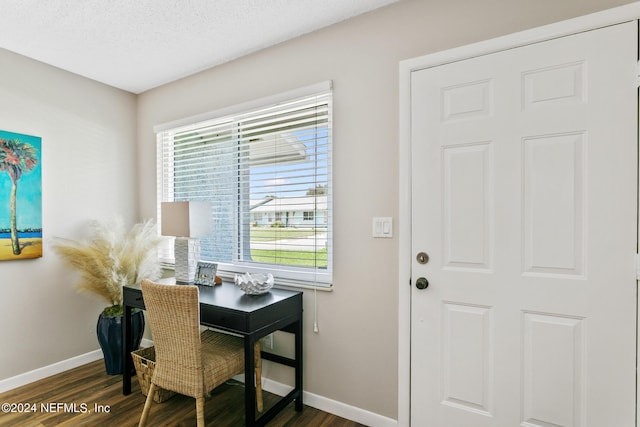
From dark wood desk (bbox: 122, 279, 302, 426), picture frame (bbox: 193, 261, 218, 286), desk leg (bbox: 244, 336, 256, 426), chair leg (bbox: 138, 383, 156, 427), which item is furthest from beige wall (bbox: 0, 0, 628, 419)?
chair leg (bbox: 138, 383, 156, 427)

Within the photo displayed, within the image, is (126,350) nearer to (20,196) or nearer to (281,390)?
(281,390)

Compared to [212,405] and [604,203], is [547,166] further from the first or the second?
[212,405]

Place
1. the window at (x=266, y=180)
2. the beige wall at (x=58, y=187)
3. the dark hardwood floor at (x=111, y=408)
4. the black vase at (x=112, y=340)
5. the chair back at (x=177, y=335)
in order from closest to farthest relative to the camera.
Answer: the chair back at (x=177, y=335)
the dark hardwood floor at (x=111, y=408)
the window at (x=266, y=180)
the beige wall at (x=58, y=187)
the black vase at (x=112, y=340)

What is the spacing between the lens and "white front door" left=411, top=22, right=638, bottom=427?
143 centimetres

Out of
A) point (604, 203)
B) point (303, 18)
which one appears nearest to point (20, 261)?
point (303, 18)

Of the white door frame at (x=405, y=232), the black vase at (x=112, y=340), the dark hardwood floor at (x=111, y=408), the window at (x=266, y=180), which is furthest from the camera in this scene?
the black vase at (x=112, y=340)

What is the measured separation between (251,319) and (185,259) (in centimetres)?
95

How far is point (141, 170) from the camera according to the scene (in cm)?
333

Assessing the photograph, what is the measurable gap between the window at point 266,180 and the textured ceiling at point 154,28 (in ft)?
1.33

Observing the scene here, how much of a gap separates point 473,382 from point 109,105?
3526 mm

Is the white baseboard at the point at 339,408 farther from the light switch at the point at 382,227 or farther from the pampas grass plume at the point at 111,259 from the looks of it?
the pampas grass plume at the point at 111,259

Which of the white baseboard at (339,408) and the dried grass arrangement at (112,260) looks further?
the dried grass arrangement at (112,260)

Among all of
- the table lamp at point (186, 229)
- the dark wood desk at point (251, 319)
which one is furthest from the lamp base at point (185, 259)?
the dark wood desk at point (251, 319)

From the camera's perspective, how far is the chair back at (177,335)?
1744 mm
